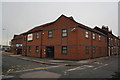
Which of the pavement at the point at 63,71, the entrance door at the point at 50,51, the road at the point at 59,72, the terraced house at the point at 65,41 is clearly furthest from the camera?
the entrance door at the point at 50,51

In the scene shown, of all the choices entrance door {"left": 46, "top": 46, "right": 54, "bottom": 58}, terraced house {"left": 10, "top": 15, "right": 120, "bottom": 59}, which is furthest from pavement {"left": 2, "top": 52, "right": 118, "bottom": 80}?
entrance door {"left": 46, "top": 46, "right": 54, "bottom": 58}

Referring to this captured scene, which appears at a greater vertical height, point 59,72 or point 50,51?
point 50,51

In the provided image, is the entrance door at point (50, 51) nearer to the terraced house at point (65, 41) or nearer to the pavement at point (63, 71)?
the terraced house at point (65, 41)

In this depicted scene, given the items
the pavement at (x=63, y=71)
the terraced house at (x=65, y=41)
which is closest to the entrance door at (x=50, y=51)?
the terraced house at (x=65, y=41)

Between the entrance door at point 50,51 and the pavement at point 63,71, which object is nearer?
the pavement at point 63,71

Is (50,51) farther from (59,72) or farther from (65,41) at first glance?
(59,72)

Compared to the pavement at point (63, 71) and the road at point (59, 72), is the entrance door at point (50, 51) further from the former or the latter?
the road at point (59, 72)

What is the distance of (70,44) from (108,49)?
2011 centimetres

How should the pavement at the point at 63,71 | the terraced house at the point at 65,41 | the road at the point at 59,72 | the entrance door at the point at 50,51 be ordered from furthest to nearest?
1. the entrance door at the point at 50,51
2. the terraced house at the point at 65,41
3. the road at the point at 59,72
4. the pavement at the point at 63,71

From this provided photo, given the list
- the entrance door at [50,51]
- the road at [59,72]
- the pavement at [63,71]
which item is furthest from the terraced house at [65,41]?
the road at [59,72]

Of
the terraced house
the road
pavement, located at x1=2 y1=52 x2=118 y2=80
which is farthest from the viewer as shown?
the terraced house

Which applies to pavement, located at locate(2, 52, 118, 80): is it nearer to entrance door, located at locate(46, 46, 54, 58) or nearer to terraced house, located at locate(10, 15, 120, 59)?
terraced house, located at locate(10, 15, 120, 59)

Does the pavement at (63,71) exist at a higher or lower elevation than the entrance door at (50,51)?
lower

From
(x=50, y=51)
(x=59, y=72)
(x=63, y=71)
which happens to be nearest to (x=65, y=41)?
(x=50, y=51)
